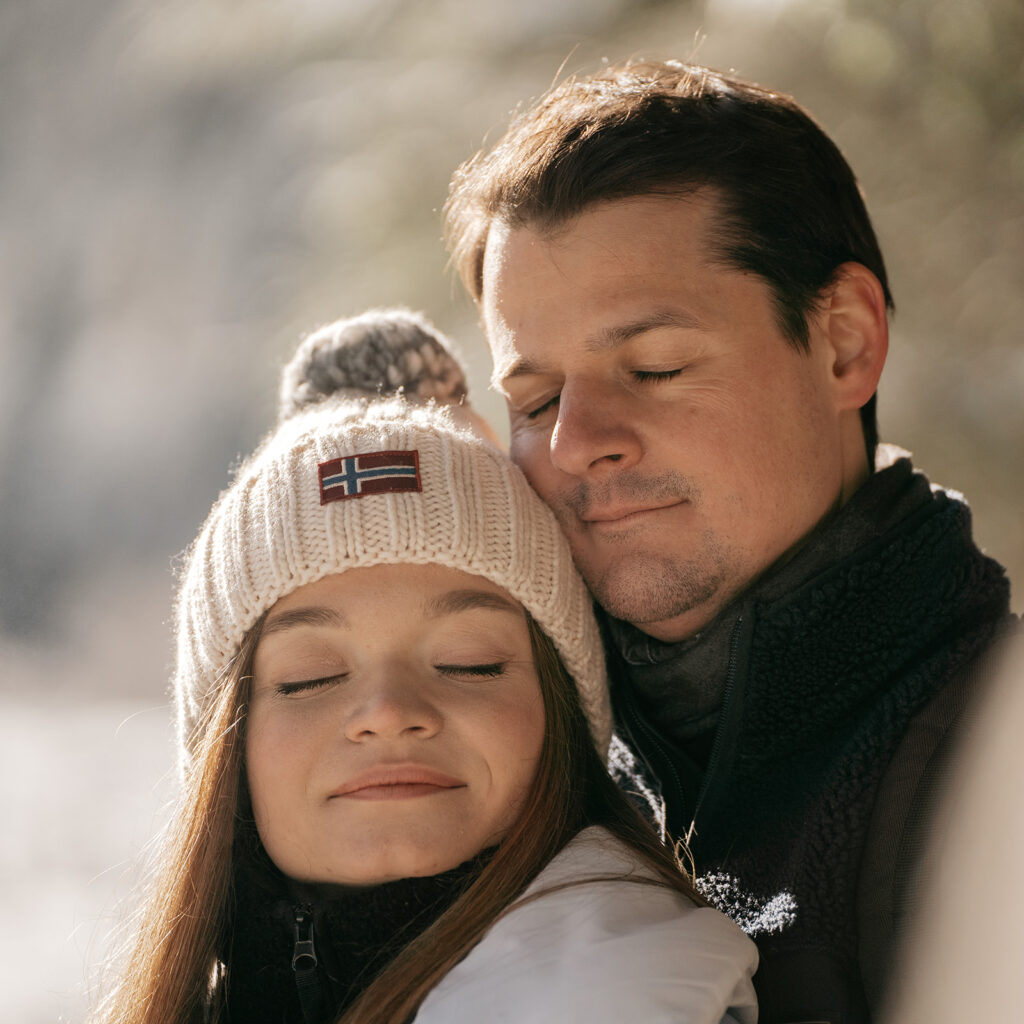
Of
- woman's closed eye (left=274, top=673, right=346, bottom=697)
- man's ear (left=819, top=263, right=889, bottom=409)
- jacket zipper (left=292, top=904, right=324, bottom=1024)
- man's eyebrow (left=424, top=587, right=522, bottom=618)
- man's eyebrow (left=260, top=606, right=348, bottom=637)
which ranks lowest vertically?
jacket zipper (left=292, top=904, right=324, bottom=1024)

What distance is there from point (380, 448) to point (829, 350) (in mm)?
893

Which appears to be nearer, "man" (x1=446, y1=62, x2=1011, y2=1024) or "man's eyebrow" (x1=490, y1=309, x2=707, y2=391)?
"man" (x1=446, y1=62, x2=1011, y2=1024)

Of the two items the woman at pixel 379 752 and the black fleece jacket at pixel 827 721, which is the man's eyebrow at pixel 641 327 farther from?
the black fleece jacket at pixel 827 721

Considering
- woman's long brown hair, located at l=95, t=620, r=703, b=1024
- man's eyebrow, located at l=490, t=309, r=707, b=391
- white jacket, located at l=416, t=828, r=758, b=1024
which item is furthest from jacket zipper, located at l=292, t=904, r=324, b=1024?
man's eyebrow, located at l=490, t=309, r=707, b=391

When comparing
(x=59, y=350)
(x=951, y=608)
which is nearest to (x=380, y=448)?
(x=951, y=608)

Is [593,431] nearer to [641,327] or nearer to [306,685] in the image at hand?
[641,327]

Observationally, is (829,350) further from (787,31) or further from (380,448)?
(787,31)

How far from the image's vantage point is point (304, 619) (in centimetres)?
197

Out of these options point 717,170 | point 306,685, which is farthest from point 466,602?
point 717,170

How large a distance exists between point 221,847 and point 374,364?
1107 mm

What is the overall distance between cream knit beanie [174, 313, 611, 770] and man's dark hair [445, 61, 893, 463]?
1.67 ft

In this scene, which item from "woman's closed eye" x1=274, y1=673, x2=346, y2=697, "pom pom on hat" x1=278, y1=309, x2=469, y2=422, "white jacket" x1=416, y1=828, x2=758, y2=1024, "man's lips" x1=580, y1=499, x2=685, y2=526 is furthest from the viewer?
"pom pom on hat" x1=278, y1=309, x2=469, y2=422

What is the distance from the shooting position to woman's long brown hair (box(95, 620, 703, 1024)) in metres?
1.89

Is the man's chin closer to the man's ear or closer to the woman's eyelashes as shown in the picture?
the woman's eyelashes
